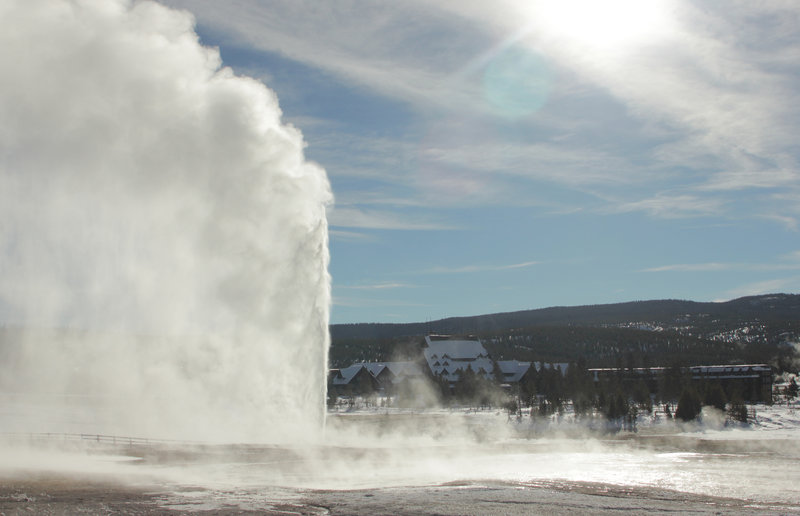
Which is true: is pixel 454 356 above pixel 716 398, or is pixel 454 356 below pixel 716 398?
above

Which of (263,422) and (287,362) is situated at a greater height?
(287,362)

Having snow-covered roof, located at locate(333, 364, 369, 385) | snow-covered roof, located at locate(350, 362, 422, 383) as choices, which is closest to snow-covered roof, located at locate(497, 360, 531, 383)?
snow-covered roof, located at locate(350, 362, 422, 383)

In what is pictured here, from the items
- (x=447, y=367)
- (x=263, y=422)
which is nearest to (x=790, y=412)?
(x=263, y=422)

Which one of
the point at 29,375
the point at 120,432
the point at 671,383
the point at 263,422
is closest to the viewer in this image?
the point at 263,422

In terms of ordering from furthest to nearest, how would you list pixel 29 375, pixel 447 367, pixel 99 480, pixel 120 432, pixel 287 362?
pixel 447 367
pixel 29 375
pixel 120 432
pixel 287 362
pixel 99 480

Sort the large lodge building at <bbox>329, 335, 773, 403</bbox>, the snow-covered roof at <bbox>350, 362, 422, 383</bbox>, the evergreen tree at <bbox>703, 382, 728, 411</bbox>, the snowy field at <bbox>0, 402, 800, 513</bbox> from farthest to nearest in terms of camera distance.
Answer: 1. the snow-covered roof at <bbox>350, 362, 422, 383</bbox>
2. the large lodge building at <bbox>329, 335, 773, 403</bbox>
3. the evergreen tree at <bbox>703, 382, 728, 411</bbox>
4. the snowy field at <bbox>0, 402, 800, 513</bbox>

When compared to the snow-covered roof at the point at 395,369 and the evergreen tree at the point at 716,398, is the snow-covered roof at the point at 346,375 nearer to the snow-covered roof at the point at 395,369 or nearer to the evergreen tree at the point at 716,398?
the snow-covered roof at the point at 395,369

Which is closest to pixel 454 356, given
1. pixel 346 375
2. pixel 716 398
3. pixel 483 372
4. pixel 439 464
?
pixel 346 375

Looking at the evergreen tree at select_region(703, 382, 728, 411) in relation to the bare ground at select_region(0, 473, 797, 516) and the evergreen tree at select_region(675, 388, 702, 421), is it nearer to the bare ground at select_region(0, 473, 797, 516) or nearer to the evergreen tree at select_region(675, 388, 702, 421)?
the evergreen tree at select_region(675, 388, 702, 421)

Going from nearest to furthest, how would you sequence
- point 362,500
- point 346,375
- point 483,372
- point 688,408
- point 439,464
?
point 362,500 → point 439,464 → point 688,408 → point 483,372 → point 346,375

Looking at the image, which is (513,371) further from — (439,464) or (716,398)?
(439,464)

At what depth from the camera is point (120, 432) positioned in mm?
44688

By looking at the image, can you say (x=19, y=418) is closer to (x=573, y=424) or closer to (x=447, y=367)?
(x=573, y=424)

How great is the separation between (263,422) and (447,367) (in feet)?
325
